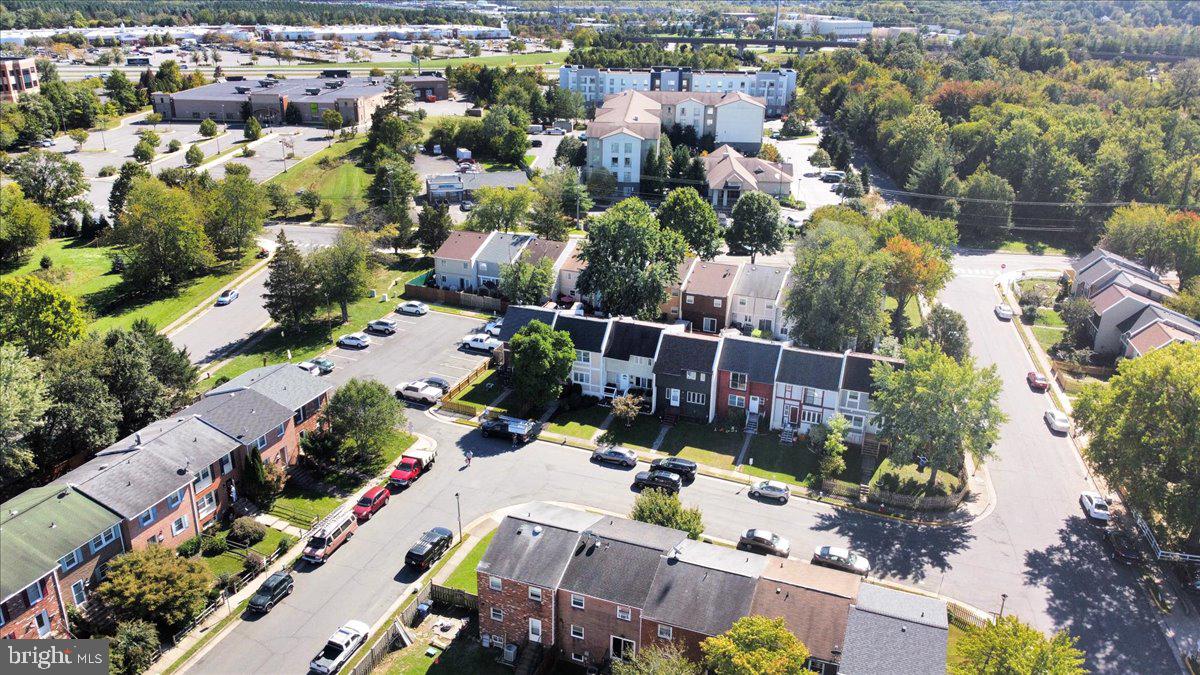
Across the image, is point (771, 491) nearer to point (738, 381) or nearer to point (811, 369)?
point (738, 381)

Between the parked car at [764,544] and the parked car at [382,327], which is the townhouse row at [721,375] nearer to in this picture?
the parked car at [764,544]

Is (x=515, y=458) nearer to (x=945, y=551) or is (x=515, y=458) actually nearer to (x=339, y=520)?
(x=339, y=520)

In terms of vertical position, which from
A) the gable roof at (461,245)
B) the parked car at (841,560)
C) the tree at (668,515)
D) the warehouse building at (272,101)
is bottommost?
the parked car at (841,560)

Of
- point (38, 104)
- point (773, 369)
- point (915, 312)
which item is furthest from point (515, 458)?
point (38, 104)

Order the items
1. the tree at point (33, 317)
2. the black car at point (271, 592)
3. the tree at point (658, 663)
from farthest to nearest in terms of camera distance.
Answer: the tree at point (33, 317) → the black car at point (271, 592) → the tree at point (658, 663)

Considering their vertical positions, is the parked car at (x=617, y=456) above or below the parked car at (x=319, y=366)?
below

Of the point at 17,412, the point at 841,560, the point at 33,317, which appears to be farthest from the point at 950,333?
the point at 33,317

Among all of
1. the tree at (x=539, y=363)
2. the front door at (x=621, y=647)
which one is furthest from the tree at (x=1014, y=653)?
the tree at (x=539, y=363)
